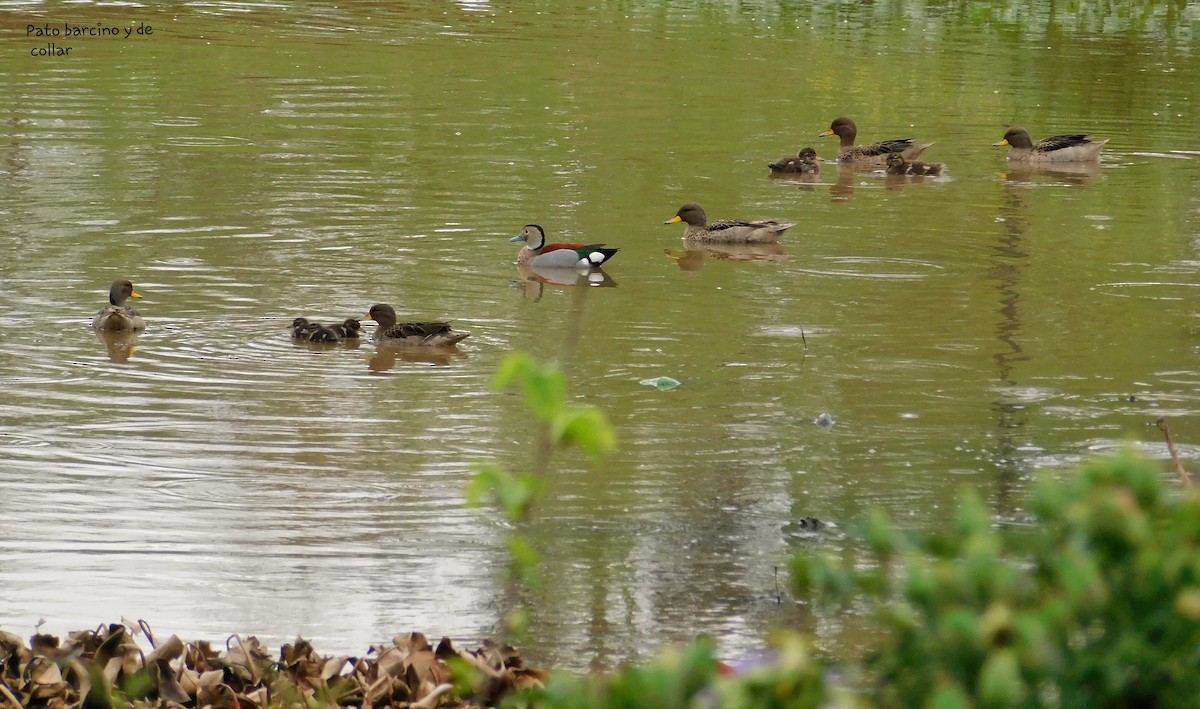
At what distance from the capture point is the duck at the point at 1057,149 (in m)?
21.2

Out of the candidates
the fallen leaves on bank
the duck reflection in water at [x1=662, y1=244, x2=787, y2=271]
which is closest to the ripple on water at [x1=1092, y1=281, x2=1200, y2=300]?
the duck reflection in water at [x1=662, y1=244, x2=787, y2=271]

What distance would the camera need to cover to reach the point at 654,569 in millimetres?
7656

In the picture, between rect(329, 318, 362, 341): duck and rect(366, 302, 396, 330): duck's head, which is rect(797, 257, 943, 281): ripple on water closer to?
rect(366, 302, 396, 330): duck's head

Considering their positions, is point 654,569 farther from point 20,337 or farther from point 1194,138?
point 1194,138

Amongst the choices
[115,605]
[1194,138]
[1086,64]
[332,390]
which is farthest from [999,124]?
[115,605]

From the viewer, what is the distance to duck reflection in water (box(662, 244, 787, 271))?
16031 millimetres

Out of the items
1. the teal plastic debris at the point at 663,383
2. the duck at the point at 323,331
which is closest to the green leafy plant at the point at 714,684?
the teal plastic debris at the point at 663,383

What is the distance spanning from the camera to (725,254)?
53.6ft

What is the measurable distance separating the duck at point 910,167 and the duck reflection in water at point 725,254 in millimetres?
4523

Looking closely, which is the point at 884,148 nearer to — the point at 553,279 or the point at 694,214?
the point at 694,214

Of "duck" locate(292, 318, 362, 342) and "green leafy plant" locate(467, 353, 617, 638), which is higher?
"green leafy plant" locate(467, 353, 617, 638)

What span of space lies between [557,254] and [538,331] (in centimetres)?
206

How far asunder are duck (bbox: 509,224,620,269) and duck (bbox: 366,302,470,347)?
2448 millimetres

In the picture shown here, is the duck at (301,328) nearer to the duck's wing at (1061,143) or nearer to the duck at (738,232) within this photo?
the duck at (738,232)
